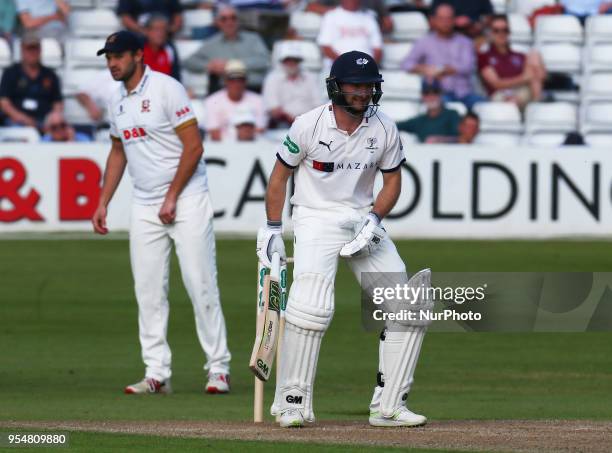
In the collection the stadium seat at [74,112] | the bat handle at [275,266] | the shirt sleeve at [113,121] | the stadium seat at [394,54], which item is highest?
the shirt sleeve at [113,121]

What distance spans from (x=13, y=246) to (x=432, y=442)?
9554mm

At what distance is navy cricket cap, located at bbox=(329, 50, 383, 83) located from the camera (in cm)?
733

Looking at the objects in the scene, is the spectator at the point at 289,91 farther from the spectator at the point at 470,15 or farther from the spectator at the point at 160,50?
the spectator at the point at 470,15

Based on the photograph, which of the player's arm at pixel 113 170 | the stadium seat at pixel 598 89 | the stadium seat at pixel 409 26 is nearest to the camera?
the player's arm at pixel 113 170

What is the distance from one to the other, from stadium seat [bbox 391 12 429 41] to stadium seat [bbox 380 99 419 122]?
6.18 ft

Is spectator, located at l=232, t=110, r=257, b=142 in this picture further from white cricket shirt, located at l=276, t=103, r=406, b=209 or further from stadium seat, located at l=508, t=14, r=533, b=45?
white cricket shirt, located at l=276, t=103, r=406, b=209

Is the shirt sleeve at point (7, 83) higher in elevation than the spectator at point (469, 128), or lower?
higher

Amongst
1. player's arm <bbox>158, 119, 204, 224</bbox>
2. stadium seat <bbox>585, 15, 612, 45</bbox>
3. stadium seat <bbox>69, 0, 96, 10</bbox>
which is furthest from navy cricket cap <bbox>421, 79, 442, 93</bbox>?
player's arm <bbox>158, 119, 204, 224</bbox>

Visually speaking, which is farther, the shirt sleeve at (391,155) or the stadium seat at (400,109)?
the stadium seat at (400,109)

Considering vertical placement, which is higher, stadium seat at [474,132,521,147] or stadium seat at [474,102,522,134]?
stadium seat at [474,102,522,134]

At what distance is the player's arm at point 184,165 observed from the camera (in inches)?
362

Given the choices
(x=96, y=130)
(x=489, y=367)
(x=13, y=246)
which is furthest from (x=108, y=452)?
(x=96, y=130)

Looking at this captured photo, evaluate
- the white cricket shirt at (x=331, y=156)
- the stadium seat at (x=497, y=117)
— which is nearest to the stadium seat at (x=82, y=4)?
the stadium seat at (x=497, y=117)

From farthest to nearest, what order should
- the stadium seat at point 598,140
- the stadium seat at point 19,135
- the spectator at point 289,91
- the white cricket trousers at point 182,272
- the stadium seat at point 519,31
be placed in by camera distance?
the stadium seat at point 519,31 < the stadium seat at point 598,140 < the spectator at point 289,91 < the stadium seat at point 19,135 < the white cricket trousers at point 182,272
